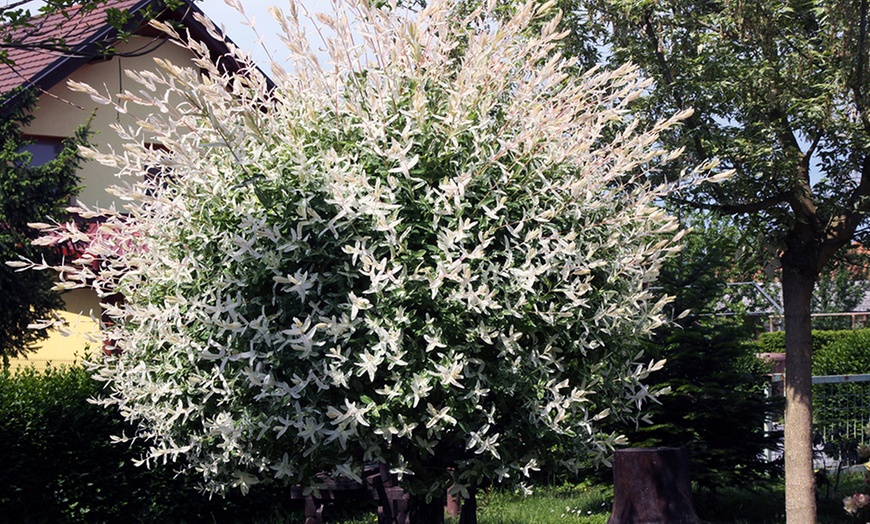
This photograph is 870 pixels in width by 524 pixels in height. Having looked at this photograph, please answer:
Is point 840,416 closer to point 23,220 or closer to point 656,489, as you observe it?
point 656,489

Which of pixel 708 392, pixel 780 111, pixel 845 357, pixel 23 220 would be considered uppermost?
pixel 780 111

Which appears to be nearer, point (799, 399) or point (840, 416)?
point (799, 399)

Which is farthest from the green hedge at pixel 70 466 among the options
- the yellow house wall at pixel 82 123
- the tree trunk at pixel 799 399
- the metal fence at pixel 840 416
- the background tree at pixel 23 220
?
the metal fence at pixel 840 416

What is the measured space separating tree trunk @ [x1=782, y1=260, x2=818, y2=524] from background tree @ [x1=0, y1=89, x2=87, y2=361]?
6.90 metres

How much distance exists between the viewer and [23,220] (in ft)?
27.9

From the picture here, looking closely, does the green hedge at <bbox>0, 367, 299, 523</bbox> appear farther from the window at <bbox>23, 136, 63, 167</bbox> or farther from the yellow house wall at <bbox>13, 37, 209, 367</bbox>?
the window at <bbox>23, 136, 63, 167</bbox>

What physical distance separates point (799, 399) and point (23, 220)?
7446 mm

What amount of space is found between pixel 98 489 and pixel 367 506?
327 cm

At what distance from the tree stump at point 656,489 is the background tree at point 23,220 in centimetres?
548

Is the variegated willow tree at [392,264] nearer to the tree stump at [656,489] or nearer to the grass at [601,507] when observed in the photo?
the tree stump at [656,489]

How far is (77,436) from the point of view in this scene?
9.02 m

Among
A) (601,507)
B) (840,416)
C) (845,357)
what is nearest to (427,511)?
(601,507)

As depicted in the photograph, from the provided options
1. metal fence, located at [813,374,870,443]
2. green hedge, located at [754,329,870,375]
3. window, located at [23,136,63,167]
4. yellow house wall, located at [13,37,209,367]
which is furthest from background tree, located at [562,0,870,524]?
green hedge, located at [754,329,870,375]

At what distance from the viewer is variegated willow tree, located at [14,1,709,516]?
178 inches
